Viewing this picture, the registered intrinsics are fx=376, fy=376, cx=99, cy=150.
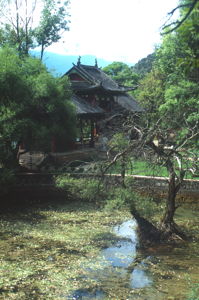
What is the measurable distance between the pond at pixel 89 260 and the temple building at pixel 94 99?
13.4m

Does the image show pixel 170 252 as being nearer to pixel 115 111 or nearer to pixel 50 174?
pixel 50 174

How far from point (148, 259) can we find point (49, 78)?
1247cm

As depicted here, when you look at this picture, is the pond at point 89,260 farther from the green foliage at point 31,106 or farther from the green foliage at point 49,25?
the green foliage at point 49,25

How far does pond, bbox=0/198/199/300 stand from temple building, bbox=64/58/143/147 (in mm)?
13352

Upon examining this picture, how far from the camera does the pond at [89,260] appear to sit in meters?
9.48

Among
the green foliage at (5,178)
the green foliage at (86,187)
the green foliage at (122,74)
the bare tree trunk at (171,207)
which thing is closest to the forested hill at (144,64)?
the green foliage at (122,74)

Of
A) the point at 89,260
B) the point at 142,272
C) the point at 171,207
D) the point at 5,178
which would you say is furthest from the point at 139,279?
the point at 5,178

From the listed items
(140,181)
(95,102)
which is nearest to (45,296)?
(140,181)

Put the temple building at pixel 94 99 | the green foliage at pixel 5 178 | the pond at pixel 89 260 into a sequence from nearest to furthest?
1. the pond at pixel 89 260
2. the green foliage at pixel 5 178
3. the temple building at pixel 94 99

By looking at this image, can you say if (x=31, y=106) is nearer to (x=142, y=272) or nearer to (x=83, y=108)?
(x=83, y=108)

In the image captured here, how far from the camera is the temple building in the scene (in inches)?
1165

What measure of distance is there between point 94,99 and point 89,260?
22352 millimetres

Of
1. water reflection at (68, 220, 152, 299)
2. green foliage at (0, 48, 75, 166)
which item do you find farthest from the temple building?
water reflection at (68, 220, 152, 299)

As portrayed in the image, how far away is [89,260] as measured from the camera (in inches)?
456
